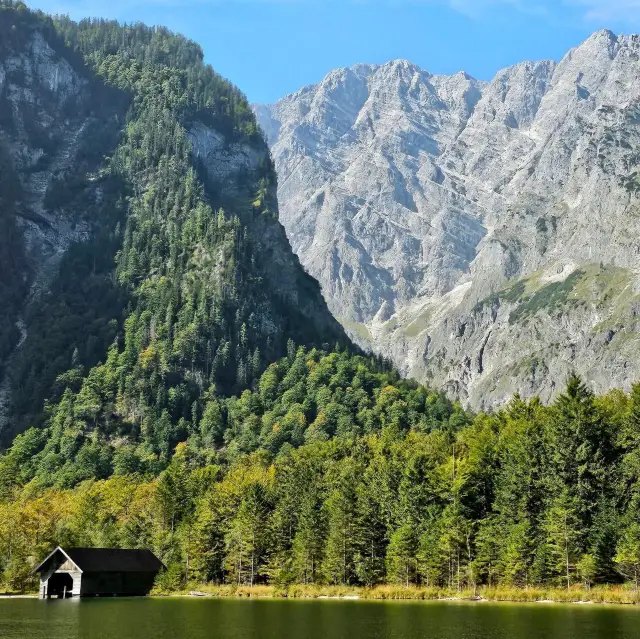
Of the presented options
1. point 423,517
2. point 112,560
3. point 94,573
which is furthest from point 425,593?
point 94,573

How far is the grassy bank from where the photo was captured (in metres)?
102

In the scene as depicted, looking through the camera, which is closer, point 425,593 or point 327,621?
point 327,621

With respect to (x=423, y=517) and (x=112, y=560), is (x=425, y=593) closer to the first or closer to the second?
(x=423, y=517)

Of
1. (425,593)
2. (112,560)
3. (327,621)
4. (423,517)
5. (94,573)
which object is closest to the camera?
(327,621)

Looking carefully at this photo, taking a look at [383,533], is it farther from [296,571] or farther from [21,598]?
[21,598]

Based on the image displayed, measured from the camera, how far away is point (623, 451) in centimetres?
11819

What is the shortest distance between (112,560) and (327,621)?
7475 centimetres

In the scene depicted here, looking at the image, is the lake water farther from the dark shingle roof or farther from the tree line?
the dark shingle roof

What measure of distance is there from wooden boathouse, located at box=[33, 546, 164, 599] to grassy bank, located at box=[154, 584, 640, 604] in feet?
15.1

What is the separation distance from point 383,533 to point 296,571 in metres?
15.4

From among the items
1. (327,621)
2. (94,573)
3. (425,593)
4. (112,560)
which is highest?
(112,560)

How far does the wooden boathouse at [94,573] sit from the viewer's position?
13875 centimetres

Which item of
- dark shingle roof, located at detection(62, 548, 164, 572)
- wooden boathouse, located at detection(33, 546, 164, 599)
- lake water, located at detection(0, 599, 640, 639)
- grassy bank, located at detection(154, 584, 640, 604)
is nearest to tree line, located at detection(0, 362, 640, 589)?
grassy bank, located at detection(154, 584, 640, 604)

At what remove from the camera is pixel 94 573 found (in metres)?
141
